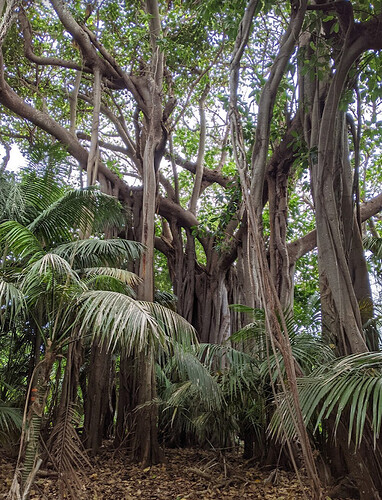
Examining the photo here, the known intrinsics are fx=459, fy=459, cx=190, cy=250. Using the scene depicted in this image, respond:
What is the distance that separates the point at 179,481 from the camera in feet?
13.5

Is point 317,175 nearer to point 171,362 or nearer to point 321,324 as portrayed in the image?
point 321,324

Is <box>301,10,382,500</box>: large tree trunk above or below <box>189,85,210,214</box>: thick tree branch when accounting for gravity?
below

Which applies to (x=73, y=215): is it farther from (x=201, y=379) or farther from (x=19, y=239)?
(x=201, y=379)

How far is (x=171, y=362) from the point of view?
447 cm

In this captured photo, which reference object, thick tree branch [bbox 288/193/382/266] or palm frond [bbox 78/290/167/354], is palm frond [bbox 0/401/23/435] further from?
thick tree branch [bbox 288/193/382/266]

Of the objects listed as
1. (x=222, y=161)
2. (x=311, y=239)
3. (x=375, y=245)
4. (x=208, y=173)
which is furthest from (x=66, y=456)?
(x=222, y=161)

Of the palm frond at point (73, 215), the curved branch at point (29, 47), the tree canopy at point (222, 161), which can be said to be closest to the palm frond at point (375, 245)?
the tree canopy at point (222, 161)

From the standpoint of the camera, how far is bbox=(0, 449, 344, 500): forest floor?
11.9 ft

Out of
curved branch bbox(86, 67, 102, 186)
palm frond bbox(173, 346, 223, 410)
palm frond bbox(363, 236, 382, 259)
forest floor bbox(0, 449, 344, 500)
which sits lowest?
forest floor bbox(0, 449, 344, 500)

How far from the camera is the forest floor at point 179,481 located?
3.62 meters

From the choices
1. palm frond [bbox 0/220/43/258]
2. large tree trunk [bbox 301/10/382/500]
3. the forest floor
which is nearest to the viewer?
large tree trunk [bbox 301/10/382/500]

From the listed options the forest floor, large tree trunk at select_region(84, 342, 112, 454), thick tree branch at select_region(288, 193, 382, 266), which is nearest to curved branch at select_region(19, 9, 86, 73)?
large tree trunk at select_region(84, 342, 112, 454)

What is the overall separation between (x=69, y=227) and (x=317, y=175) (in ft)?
7.96

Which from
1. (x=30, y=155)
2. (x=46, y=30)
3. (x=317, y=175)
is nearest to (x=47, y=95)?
(x=46, y=30)
